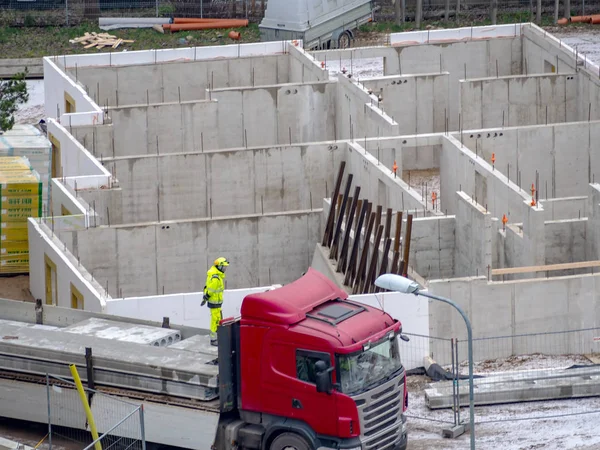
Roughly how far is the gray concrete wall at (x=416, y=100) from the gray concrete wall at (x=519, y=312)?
14225 mm

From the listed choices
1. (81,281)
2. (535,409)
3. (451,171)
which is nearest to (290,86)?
(451,171)

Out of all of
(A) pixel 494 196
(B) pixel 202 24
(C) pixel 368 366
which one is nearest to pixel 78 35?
(B) pixel 202 24

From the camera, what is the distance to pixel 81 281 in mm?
25891

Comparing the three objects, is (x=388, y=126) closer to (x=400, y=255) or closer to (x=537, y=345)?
(x=400, y=255)

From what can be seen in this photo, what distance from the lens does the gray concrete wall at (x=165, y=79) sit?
41.1 meters

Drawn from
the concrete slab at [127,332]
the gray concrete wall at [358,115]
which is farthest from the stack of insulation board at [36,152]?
the concrete slab at [127,332]

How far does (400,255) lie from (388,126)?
22.0ft

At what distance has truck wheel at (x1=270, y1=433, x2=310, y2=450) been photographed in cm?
1902

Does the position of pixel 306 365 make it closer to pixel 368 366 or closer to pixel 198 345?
pixel 368 366

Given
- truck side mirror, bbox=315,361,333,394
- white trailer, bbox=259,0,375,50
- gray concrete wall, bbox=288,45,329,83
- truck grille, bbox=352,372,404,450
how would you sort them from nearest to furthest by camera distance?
1. truck side mirror, bbox=315,361,333,394
2. truck grille, bbox=352,372,404,450
3. gray concrete wall, bbox=288,45,329,83
4. white trailer, bbox=259,0,375,50

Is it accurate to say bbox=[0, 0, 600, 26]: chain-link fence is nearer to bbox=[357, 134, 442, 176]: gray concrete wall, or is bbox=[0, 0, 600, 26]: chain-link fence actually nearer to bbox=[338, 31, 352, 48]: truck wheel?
bbox=[338, 31, 352, 48]: truck wheel

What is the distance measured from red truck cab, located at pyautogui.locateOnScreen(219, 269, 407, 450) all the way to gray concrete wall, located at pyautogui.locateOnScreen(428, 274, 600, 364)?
21.5ft

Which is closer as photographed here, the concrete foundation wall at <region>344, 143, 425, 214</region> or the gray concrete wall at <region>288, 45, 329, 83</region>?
the concrete foundation wall at <region>344, 143, 425, 214</region>

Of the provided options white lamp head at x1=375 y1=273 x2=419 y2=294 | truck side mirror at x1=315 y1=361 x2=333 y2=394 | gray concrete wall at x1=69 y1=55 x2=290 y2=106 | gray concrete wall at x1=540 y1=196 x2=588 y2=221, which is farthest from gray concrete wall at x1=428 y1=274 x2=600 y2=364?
gray concrete wall at x1=69 y1=55 x2=290 y2=106
